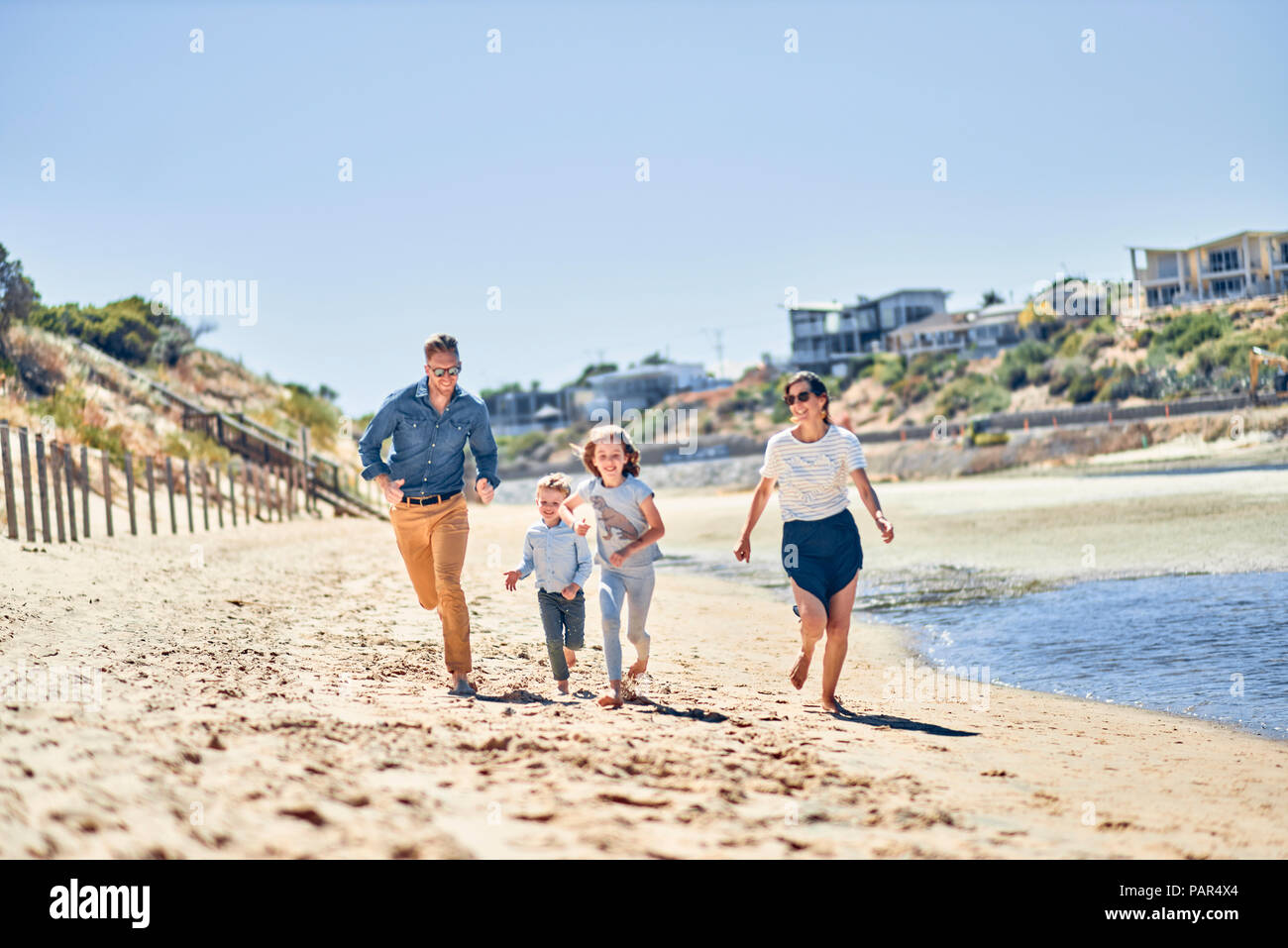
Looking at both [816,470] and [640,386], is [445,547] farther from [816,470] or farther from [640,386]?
[640,386]

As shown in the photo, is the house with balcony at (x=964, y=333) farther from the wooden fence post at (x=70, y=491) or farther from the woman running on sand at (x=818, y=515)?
the woman running on sand at (x=818, y=515)

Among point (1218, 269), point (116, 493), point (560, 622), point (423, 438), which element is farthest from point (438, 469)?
point (1218, 269)

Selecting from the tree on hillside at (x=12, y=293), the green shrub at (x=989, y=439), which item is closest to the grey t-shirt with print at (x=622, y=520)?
the tree on hillside at (x=12, y=293)

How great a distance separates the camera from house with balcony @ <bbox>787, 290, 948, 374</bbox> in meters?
82.4

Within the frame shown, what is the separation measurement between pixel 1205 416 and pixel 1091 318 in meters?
29.9

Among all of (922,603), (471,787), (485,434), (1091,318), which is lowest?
(922,603)

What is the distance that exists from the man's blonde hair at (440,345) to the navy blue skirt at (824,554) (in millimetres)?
1915

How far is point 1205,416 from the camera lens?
37.2 metres

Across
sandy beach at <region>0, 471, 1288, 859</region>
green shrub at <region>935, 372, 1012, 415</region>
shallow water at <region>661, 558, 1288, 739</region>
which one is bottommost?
shallow water at <region>661, 558, 1288, 739</region>

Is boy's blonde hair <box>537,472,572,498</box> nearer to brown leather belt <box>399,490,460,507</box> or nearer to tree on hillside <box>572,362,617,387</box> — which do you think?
brown leather belt <box>399,490,460,507</box>

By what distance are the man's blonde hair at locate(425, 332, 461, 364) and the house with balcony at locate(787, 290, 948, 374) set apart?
7676 centimetres

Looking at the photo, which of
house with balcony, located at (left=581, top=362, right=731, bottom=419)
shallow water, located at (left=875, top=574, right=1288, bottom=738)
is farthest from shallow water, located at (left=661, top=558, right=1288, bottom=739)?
house with balcony, located at (left=581, top=362, right=731, bottom=419)
